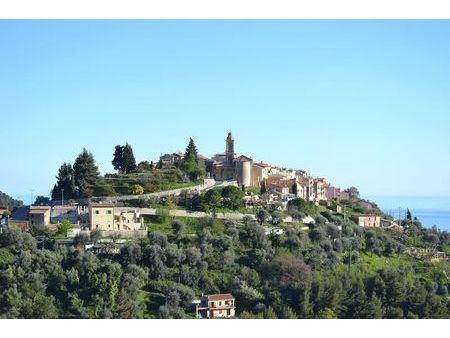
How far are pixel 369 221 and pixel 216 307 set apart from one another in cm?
1461

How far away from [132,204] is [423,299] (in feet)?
35.9

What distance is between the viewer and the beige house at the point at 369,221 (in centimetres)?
3350

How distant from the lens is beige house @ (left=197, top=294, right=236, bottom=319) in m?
21.0

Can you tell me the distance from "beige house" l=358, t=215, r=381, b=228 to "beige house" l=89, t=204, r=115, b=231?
12.0m

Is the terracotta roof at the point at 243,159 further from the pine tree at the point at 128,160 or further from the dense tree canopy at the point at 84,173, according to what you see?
the dense tree canopy at the point at 84,173

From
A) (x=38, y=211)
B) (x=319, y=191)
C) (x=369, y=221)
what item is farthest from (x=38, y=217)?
(x=319, y=191)

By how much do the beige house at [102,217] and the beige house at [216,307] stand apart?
5516 millimetres

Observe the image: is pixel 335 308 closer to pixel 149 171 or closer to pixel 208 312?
pixel 208 312

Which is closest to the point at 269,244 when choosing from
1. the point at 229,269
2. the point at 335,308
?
the point at 229,269

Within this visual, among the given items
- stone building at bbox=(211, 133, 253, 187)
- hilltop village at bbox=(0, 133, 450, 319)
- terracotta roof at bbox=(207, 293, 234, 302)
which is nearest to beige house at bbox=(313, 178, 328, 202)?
hilltop village at bbox=(0, 133, 450, 319)

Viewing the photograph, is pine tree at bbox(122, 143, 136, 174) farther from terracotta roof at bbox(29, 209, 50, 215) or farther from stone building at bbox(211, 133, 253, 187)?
terracotta roof at bbox(29, 209, 50, 215)

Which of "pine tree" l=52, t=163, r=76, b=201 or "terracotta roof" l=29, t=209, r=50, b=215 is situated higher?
"pine tree" l=52, t=163, r=76, b=201

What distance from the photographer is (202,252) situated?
24188 mm

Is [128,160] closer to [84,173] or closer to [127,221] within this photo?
[84,173]
